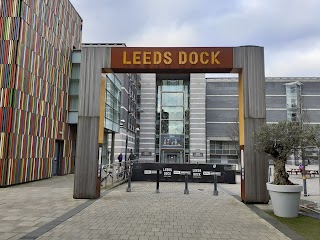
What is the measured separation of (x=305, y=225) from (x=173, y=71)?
269 inches

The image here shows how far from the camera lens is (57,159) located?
2162 cm

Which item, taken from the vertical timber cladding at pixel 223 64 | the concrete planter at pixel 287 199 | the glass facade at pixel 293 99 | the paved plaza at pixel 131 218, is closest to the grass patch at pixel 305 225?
the concrete planter at pixel 287 199

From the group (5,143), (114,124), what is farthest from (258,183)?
(114,124)

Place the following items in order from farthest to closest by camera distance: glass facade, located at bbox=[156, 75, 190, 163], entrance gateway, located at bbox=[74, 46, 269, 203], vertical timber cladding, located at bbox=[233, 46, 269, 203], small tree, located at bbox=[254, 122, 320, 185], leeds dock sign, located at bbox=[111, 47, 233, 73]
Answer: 1. glass facade, located at bbox=[156, 75, 190, 163]
2. leeds dock sign, located at bbox=[111, 47, 233, 73]
3. entrance gateway, located at bbox=[74, 46, 269, 203]
4. vertical timber cladding, located at bbox=[233, 46, 269, 203]
5. small tree, located at bbox=[254, 122, 320, 185]

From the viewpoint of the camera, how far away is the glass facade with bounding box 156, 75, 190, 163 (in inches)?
1876

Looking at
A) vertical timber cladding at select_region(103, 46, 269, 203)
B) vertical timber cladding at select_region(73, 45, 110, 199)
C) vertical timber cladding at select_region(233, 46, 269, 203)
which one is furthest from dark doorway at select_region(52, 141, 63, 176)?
vertical timber cladding at select_region(233, 46, 269, 203)

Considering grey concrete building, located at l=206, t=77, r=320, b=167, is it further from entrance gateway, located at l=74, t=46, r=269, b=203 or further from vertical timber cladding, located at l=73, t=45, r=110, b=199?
vertical timber cladding, located at l=73, t=45, r=110, b=199

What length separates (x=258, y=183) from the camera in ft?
32.8

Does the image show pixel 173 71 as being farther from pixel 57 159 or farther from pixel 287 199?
pixel 57 159

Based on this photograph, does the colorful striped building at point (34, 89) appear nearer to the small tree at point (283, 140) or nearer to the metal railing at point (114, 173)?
the metal railing at point (114, 173)

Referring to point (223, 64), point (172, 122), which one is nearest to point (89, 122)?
point (223, 64)

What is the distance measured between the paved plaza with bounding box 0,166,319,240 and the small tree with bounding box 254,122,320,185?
5.01 ft

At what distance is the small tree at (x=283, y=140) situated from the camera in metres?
8.01

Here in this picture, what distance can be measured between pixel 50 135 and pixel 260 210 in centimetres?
1492
